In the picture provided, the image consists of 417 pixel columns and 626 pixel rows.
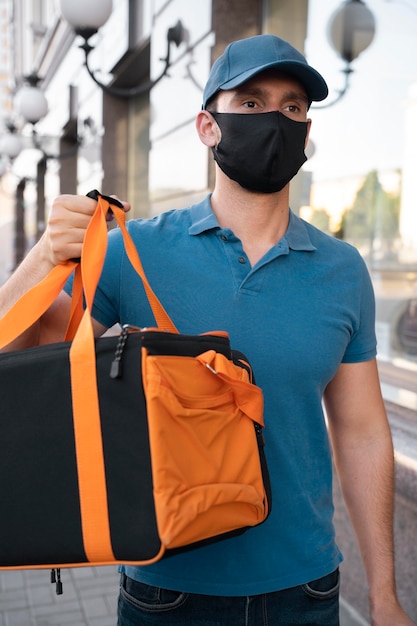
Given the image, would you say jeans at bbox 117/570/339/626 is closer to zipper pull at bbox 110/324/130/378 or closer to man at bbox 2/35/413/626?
man at bbox 2/35/413/626

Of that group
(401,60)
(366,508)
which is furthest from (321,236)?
(401,60)

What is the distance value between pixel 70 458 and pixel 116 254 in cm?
61

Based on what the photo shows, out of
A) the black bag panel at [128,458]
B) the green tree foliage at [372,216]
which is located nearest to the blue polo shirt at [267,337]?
the black bag panel at [128,458]

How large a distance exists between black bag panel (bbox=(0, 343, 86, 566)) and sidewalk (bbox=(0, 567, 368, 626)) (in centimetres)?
287

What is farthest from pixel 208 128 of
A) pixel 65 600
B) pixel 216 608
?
pixel 65 600

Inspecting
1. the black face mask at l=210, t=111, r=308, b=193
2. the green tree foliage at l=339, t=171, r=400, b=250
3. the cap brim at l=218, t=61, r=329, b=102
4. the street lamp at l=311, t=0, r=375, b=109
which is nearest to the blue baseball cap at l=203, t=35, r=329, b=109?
the cap brim at l=218, t=61, r=329, b=102

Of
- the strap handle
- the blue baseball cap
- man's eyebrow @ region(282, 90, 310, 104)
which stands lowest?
the strap handle

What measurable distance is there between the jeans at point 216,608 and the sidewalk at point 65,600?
221cm

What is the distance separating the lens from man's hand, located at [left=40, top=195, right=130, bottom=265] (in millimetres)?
1622

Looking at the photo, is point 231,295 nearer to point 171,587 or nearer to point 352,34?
point 171,587

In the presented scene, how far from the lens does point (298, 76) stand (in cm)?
192

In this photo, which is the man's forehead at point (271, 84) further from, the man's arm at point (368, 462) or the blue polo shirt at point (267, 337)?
the man's arm at point (368, 462)

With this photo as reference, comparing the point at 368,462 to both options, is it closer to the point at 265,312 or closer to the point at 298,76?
the point at 265,312

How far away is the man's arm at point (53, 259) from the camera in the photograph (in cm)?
163
